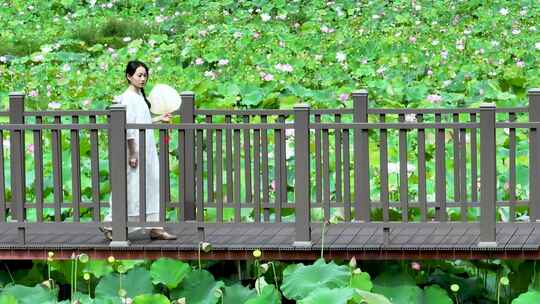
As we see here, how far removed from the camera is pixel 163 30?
2098cm

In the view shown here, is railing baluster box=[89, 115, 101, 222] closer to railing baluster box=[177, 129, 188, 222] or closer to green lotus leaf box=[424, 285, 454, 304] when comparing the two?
railing baluster box=[177, 129, 188, 222]

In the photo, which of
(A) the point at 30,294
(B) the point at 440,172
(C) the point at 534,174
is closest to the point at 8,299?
(A) the point at 30,294

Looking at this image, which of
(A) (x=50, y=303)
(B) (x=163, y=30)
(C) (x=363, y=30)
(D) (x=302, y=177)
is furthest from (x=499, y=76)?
(A) (x=50, y=303)

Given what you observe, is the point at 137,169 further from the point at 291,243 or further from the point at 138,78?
the point at 291,243

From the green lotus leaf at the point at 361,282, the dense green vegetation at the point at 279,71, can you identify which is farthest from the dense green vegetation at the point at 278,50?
the green lotus leaf at the point at 361,282

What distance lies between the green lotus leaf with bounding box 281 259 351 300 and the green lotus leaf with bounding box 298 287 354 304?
0.33m

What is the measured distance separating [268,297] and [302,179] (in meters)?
0.93

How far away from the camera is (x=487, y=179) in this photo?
10.6 m

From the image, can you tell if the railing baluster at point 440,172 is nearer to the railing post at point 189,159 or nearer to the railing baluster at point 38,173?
the railing post at point 189,159

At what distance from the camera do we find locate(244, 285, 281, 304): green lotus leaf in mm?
10141

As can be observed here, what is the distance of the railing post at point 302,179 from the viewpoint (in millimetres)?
10727

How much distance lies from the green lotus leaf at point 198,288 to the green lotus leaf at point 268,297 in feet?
1.25

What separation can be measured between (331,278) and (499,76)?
7.30m

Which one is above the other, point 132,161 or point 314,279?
point 132,161
